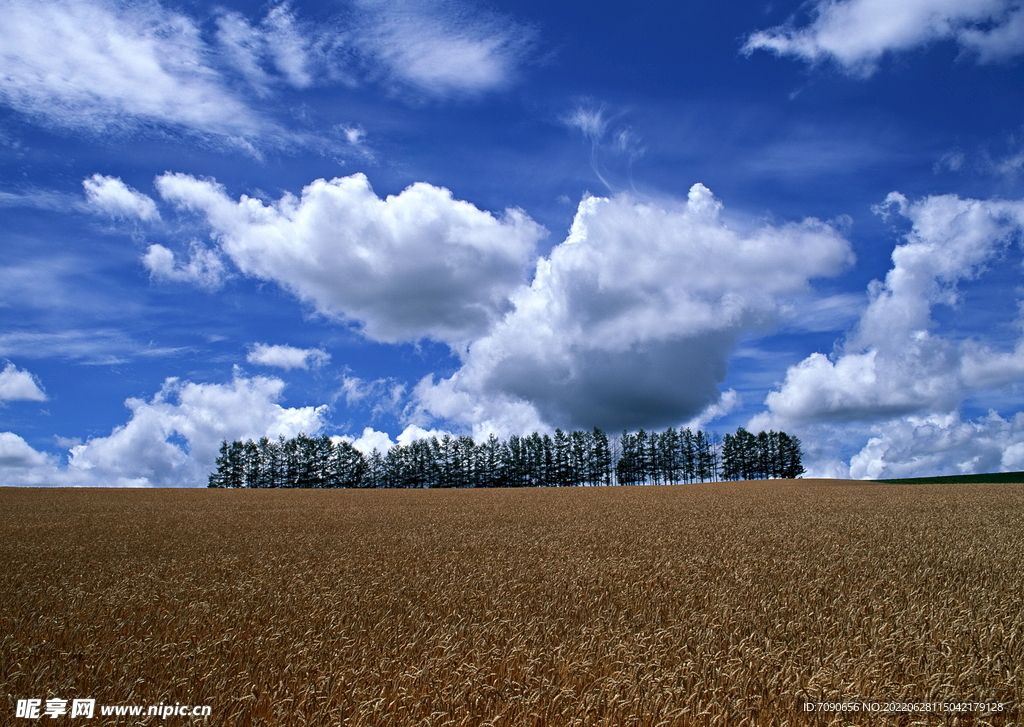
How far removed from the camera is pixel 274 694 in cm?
573

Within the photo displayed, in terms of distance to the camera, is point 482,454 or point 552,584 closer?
point 552,584

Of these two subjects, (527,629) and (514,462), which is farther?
(514,462)

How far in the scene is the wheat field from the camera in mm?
5621

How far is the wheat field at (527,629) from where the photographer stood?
562 cm

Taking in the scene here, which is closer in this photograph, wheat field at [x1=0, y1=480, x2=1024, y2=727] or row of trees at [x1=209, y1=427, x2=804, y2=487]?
wheat field at [x1=0, y1=480, x2=1024, y2=727]

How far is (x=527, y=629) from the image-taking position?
298 inches

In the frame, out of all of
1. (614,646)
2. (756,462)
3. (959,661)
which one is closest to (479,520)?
(614,646)

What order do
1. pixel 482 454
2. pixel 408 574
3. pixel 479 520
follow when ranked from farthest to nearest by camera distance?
pixel 482 454, pixel 479 520, pixel 408 574

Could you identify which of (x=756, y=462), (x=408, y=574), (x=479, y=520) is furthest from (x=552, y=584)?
(x=756, y=462)

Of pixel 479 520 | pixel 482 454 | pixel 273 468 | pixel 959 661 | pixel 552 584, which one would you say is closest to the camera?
pixel 959 661

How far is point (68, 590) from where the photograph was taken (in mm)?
10281

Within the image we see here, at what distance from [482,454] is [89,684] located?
348ft

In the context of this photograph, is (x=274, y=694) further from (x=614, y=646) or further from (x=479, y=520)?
(x=479, y=520)

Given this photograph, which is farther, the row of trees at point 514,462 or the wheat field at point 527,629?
the row of trees at point 514,462
